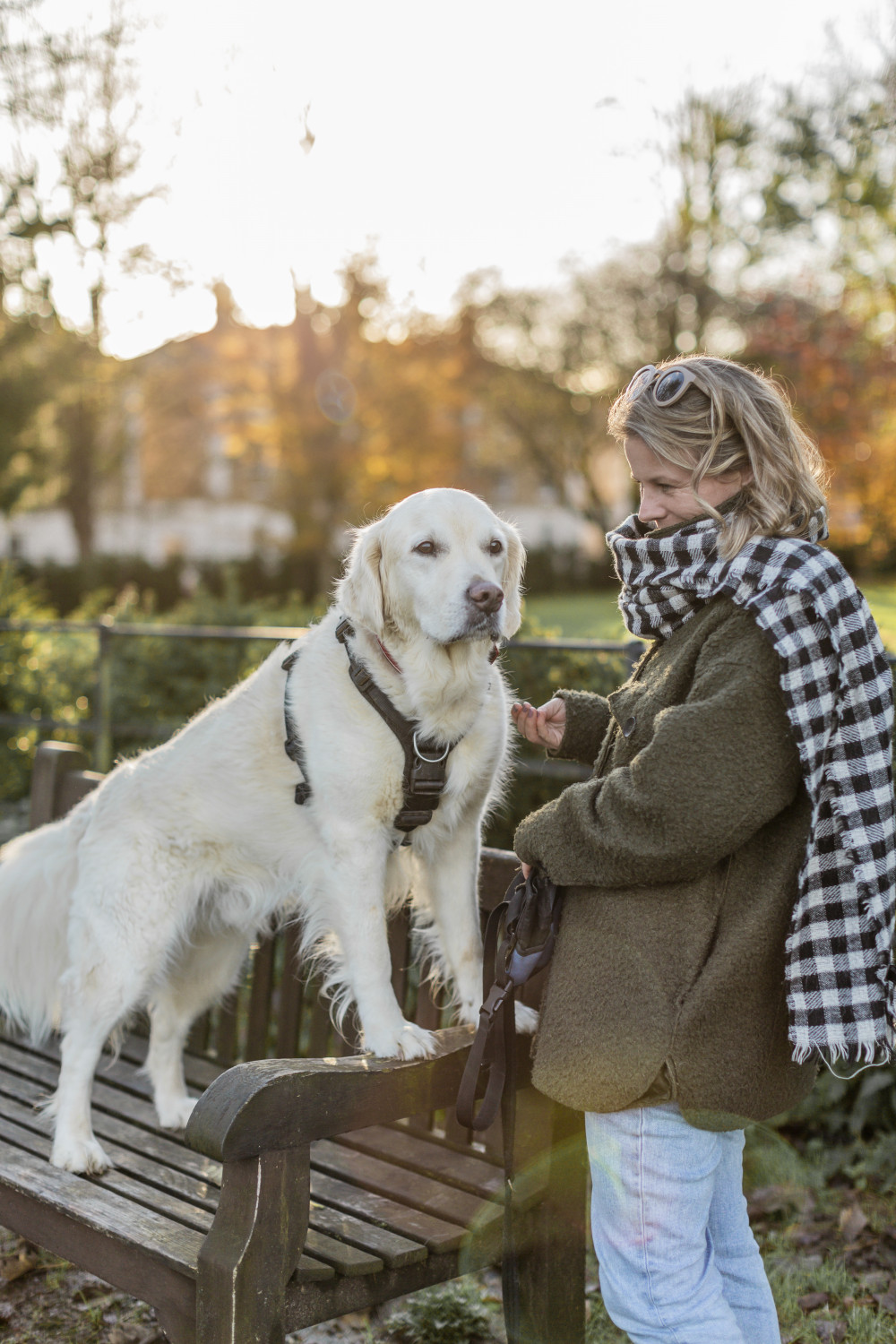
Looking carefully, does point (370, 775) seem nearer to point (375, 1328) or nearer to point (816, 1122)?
point (375, 1328)

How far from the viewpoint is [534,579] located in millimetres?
37188

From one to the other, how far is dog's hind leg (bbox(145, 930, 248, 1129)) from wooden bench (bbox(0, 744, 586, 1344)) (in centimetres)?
8

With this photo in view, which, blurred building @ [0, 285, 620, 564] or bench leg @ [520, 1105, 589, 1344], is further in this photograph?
blurred building @ [0, 285, 620, 564]

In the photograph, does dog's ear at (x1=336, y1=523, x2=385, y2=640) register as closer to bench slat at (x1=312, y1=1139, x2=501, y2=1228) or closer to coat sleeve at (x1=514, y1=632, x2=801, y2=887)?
coat sleeve at (x1=514, y1=632, x2=801, y2=887)

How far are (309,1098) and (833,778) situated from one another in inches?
42.4

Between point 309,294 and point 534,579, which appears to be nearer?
point 309,294

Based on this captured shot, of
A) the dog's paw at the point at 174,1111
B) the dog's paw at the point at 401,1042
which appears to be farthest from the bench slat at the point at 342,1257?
the dog's paw at the point at 174,1111

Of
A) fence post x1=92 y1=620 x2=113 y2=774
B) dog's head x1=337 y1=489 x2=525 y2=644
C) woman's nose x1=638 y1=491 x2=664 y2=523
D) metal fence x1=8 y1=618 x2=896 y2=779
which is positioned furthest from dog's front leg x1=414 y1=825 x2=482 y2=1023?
fence post x1=92 y1=620 x2=113 y2=774

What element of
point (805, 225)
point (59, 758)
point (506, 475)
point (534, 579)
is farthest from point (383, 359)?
point (506, 475)

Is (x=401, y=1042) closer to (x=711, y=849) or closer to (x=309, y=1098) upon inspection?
(x=309, y=1098)

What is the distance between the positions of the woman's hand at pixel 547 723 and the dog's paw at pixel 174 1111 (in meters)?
1.49

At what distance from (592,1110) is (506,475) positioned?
51889 mm

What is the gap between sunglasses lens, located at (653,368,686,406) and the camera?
1.94 m

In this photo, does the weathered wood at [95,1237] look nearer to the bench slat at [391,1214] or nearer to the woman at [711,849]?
the bench slat at [391,1214]
